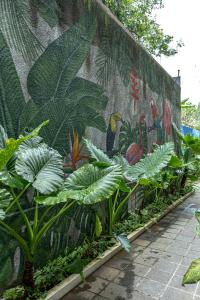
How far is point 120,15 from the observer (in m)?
6.66

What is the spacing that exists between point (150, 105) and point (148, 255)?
10.1 ft

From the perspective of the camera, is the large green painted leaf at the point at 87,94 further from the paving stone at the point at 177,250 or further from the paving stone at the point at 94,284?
the paving stone at the point at 177,250

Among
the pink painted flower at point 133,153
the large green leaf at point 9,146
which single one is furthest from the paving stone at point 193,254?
the large green leaf at point 9,146

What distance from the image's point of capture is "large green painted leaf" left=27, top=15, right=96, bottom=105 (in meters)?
→ 2.49

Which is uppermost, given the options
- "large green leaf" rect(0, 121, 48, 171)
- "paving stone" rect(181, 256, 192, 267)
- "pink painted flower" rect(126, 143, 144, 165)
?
"large green leaf" rect(0, 121, 48, 171)

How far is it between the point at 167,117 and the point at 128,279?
461cm

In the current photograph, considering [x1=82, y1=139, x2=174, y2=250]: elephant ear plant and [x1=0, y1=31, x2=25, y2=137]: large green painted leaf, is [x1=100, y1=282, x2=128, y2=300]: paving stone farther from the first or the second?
[x1=0, y1=31, x2=25, y2=137]: large green painted leaf

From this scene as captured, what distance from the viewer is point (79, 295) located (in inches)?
90.6

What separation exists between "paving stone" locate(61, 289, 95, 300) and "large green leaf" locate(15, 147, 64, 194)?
1.03 meters

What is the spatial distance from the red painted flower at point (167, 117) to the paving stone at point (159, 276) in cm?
408

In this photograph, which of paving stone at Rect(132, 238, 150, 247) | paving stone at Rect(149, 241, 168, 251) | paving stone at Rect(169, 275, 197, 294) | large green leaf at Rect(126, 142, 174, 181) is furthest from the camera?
paving stone at Rect(132, 238, 150, 247)

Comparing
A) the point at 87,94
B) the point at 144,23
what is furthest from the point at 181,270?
the point at 144,23

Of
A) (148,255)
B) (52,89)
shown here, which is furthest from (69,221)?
(52,89)

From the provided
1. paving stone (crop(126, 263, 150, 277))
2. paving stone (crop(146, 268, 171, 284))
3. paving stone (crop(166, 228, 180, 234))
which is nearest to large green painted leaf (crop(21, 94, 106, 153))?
paving stone (crop(126, 263, 150, 277))
